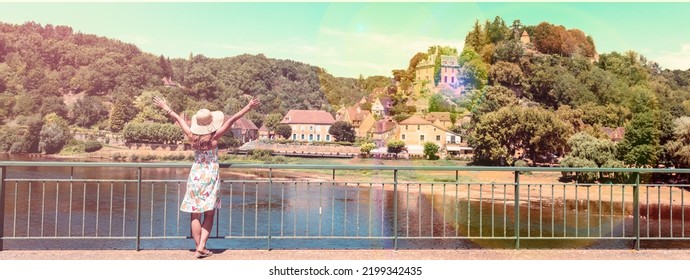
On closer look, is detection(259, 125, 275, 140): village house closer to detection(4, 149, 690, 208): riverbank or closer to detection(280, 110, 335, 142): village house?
detection(280, 110, 335, 142): village house

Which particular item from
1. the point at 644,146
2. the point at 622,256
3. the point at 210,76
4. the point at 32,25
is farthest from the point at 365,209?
the point at 32,25

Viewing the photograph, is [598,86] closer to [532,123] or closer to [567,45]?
[567,45]

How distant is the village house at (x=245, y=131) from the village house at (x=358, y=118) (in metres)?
12.9

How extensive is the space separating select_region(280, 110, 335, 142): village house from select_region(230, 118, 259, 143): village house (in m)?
4.77

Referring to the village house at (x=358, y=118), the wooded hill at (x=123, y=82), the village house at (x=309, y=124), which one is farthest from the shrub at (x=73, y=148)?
the village house at (x=358, y=118)

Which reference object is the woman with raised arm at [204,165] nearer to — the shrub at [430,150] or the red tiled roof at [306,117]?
the shrub at [430,150]

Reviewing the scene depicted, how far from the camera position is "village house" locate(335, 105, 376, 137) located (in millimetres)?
89688

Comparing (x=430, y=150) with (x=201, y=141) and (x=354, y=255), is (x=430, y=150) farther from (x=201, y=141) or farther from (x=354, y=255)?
(x=201, y=141)

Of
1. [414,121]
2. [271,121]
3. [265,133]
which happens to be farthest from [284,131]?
[414,121]

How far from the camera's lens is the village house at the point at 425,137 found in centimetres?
7544

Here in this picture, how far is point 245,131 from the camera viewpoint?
289 ft

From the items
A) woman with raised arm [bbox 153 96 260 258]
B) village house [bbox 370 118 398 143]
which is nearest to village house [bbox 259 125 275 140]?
village house [bbox 370 118 398 143]

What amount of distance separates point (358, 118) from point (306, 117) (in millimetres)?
7978

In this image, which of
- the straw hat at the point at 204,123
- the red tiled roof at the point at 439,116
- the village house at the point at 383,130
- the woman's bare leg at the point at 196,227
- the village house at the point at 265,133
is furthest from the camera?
the village house at the point at 265,133
